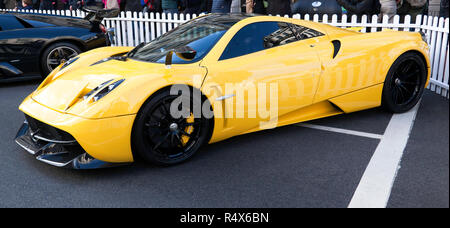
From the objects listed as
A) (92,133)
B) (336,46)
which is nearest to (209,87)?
(92,133)

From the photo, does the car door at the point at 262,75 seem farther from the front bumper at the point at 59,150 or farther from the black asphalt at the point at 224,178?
the front bumper at the point at 59,150

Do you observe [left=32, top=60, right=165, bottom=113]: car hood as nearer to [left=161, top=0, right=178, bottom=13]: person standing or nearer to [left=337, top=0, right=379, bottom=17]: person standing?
[left=337, top=0, right=379, bottom=17]: person standing

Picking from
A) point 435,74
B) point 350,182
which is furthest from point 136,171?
point 435,74

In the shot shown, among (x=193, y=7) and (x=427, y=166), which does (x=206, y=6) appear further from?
(x=427, y=166)

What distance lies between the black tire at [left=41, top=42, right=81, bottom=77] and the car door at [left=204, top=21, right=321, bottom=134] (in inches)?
157

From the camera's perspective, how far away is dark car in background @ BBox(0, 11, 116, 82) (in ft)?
21.7

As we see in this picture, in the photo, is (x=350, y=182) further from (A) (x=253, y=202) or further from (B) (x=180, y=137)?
(B) (x=180, y=137)

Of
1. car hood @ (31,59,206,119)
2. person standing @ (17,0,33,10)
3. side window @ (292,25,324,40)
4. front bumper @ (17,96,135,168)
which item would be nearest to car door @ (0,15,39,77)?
car hood @ (31,59,206,119)

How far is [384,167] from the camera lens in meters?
3.60

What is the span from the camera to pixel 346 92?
14.7ft

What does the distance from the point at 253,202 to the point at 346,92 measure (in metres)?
2.05

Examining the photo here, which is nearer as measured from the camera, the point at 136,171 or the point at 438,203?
the point at 438,203

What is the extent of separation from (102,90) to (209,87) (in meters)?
0.89

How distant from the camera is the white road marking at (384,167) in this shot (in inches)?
117
